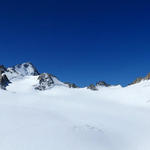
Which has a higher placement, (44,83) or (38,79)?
(38,79)

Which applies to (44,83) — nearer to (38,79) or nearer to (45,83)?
(45,83)

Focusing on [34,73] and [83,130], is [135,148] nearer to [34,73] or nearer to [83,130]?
[83,130]

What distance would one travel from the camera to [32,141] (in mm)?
15039

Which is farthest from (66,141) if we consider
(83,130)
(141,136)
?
(141,136)

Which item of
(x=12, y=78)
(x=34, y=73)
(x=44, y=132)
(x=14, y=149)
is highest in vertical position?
(x=34, y=73)

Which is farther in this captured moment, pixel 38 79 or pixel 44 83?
pixel 38 79

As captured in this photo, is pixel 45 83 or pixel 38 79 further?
pixel 38 79

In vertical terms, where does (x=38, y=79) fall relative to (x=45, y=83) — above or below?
above

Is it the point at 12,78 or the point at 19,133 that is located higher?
the point at 12,78

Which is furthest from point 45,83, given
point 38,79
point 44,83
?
point 38,79

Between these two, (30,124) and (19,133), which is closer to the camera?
(19,133)

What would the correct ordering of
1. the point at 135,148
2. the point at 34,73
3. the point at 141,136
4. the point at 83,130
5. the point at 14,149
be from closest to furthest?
the point at 14,149, the point at 135,148, the point at 83,130, the point at 141,136, the point at 34,73

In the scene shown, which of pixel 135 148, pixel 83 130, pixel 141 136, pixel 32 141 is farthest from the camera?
pixel 141 136

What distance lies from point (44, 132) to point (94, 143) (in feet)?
17.3
